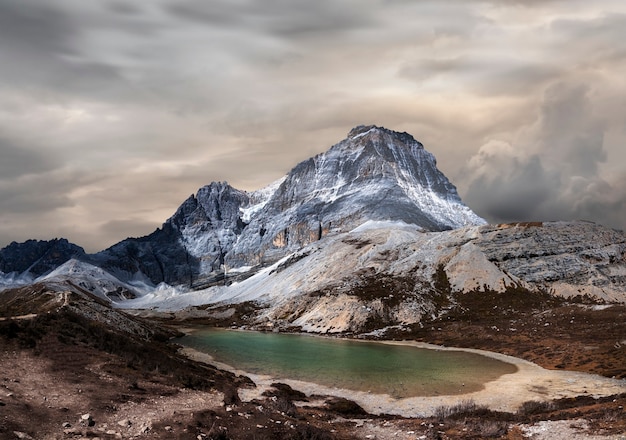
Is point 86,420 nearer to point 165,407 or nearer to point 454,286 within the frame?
point 165,407

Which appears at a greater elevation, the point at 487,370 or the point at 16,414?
the point at 16,414

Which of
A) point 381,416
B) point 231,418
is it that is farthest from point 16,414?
point 381,416

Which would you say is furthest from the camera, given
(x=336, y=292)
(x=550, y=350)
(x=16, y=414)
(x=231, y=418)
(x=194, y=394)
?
(x=336, y=292)

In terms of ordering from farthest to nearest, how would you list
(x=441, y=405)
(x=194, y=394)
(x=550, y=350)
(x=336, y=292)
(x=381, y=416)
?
1. (x=336, y=292)
2. (x=550, y=350)
3. (x=441, y=405)
4. (x=381, y=416)
5. (x=194, y=394)

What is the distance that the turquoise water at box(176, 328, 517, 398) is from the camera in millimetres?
60969

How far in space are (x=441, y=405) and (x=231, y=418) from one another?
2716 cm

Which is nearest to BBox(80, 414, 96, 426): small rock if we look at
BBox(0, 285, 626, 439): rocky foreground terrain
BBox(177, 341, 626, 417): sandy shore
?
BBox(0, 285, 626, 439): rocky foreground terrain

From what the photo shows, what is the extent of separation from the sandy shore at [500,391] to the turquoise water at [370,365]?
2430 millimetres

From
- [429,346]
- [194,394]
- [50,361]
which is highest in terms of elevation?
[50,361]

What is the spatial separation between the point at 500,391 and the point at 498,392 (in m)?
0.81

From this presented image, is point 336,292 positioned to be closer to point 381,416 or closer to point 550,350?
point 550,350

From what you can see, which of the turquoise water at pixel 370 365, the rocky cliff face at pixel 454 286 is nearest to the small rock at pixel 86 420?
the turquoise water at pixel 370 365

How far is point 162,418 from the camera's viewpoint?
28.9 m

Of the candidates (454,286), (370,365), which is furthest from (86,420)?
(454,286)
